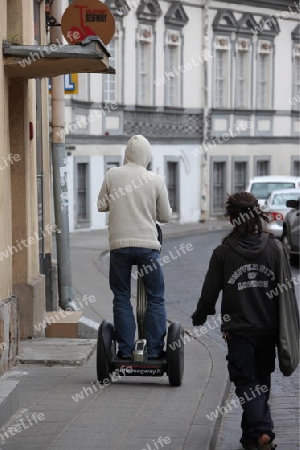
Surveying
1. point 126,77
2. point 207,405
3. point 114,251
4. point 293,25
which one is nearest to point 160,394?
point 207,405

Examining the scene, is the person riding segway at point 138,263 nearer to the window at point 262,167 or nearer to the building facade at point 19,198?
the building facade at point 19,198

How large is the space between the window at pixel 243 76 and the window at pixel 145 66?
A: 19.2ft

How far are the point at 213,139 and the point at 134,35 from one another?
620cm

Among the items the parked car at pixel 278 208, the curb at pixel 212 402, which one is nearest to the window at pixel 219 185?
the parked car at pixel 278 208

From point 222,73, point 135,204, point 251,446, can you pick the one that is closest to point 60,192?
point 135,204

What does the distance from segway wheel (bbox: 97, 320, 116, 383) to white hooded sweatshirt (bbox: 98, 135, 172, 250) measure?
625 millimetres

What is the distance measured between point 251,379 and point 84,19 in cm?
601

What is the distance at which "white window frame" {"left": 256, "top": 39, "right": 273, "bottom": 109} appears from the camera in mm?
45000

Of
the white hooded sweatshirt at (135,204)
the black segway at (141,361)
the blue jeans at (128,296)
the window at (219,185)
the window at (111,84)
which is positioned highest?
the window at (111,84)

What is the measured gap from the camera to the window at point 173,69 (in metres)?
39.6

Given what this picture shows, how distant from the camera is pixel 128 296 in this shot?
33.0ft

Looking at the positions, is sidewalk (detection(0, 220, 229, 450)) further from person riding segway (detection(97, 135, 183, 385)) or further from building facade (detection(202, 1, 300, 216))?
building facade (detection(202, 1, 300, 216))

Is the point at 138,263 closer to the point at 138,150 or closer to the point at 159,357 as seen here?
the point at 159,357

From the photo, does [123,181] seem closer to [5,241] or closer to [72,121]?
[5,241]
